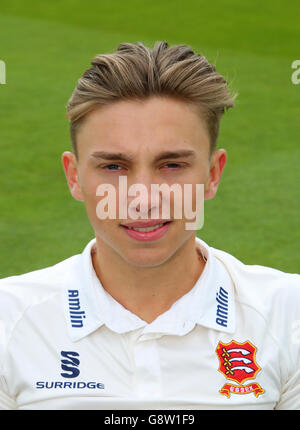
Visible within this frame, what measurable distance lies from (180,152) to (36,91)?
6.43 m

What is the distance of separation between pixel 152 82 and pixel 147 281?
562mm

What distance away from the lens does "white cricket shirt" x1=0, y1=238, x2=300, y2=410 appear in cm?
224

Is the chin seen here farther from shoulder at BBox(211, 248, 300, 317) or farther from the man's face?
shoulder at BBox(211, 248, 300, 317)

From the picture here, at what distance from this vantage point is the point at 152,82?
2268 millimetres

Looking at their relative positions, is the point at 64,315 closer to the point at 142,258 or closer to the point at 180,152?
the point at 142,258

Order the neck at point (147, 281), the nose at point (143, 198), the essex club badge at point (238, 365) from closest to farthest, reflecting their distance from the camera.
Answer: the nose at point (143, 198), the essex club badge at point (238, 365), the neck at point (147, 281)

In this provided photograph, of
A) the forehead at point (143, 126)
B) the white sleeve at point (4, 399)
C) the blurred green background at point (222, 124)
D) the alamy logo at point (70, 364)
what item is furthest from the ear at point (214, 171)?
the blurred green background at point (222, 124)

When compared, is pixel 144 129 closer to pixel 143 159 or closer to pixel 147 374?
pixel 143 159

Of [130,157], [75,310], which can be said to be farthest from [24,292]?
[130,157]

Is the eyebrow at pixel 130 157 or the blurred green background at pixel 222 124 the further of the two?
the blurred green background at pixel 222 124

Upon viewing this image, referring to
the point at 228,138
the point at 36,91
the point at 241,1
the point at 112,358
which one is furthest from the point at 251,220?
the point at 241,1

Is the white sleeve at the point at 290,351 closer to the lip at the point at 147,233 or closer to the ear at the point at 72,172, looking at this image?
the lip at the point at 147,233

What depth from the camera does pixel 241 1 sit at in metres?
12.2

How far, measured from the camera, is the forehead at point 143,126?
2.16 meters
